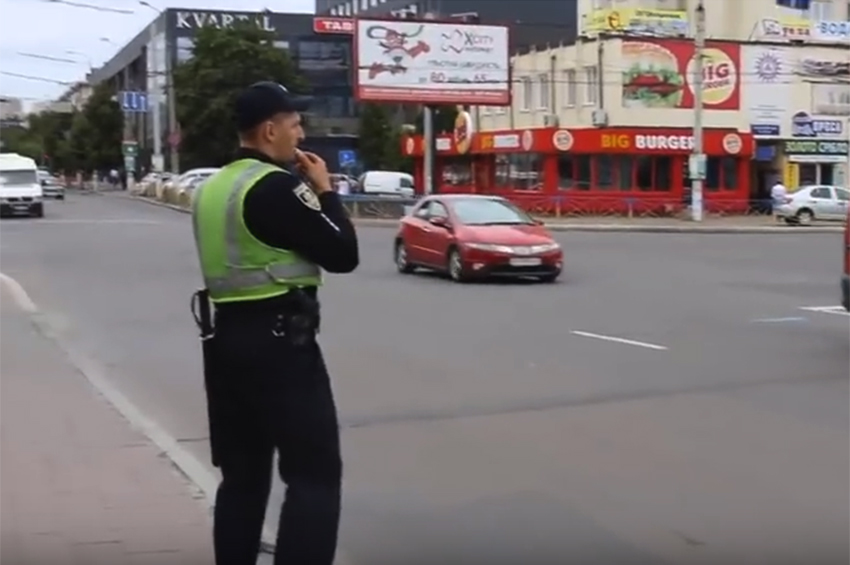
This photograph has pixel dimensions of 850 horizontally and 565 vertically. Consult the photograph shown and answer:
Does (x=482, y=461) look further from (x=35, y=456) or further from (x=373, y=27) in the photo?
(x=373, y=27)

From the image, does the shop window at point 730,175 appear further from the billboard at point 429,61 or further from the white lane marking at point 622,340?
the white lane marking at point 622,340

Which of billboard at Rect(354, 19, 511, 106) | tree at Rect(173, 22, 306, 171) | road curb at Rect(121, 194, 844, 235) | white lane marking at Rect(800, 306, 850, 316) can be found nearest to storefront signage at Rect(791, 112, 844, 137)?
billboard at Rect(354, 19, 511, 106)

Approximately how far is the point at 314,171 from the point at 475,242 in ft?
59.3

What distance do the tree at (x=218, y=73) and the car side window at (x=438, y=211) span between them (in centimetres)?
5456

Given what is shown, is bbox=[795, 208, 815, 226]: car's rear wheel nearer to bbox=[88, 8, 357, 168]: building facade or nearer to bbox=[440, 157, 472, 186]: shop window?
bbox=[440, 157, 472, 186]: shop window

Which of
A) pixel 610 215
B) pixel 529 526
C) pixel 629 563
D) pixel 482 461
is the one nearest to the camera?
pixel 629 563

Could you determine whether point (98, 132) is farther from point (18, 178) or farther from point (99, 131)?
point (18, 178)

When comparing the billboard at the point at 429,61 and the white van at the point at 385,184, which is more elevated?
the billboard at the point at 429,61

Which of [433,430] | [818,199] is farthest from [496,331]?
[818,199]

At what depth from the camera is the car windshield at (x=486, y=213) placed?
23781 mm

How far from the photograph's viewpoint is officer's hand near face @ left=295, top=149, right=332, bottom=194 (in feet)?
15.8

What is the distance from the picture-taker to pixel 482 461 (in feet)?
27.9

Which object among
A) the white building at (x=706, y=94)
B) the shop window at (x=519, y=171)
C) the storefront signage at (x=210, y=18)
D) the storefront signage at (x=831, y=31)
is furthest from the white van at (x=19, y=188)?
the storefront signage at (x=210, y=18)

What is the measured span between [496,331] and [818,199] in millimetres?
34800
